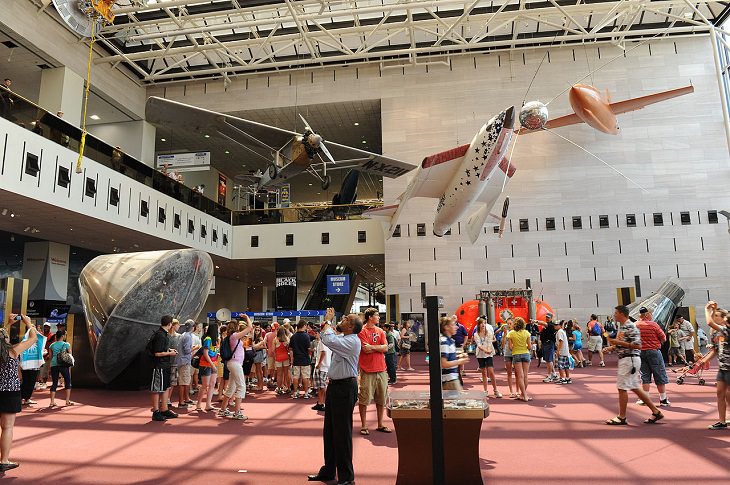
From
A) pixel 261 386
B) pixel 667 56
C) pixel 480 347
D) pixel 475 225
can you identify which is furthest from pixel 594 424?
pixel 667 56

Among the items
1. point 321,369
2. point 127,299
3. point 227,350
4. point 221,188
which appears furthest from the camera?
point 221,188

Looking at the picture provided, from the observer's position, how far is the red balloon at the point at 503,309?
17234mm

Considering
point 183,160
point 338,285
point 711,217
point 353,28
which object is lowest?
point 338,285

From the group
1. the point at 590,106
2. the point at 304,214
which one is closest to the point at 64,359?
the point at 590,106

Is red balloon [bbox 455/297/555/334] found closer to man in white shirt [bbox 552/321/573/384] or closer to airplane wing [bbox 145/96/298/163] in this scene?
man in white shirt [bbox 552/321/573/384]

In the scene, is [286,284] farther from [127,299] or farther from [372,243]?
[127,299]

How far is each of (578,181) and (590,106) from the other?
39.8 ft

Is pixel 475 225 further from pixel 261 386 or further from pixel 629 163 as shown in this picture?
pixel 629 163

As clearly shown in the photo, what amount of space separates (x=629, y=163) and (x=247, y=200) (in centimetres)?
1776

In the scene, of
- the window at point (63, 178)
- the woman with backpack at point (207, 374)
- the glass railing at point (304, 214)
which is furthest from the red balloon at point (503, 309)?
the window at point (63, 178)

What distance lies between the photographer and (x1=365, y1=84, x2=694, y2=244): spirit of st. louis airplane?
928 centimetres

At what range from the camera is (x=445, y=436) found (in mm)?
3672

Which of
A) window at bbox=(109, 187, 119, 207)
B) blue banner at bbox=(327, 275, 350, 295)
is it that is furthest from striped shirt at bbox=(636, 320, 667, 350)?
blue banner at bbox=(327, 275, 350, 295)

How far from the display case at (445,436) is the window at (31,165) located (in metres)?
11.9
